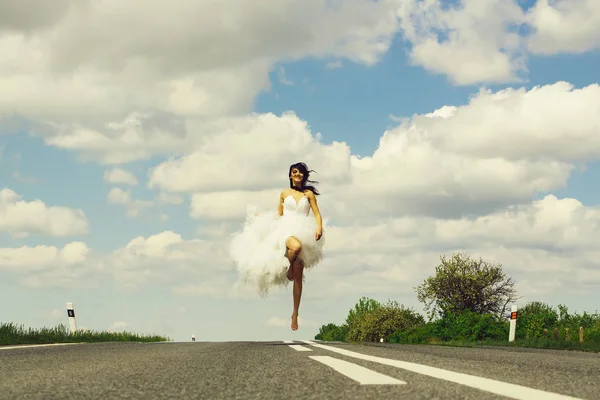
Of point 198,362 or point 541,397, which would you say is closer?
point 541,397

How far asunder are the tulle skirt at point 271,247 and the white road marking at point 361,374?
22.9ft

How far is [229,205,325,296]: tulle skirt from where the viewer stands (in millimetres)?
12359

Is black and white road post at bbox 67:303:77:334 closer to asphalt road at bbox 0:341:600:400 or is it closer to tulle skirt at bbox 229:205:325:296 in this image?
tulle skirt at bbox 229:205:325:296

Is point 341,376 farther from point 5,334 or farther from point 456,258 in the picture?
point 456,258

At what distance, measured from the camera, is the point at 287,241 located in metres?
12.4

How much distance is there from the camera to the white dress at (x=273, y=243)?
12312 mm

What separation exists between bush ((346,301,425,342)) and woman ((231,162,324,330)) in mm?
70747

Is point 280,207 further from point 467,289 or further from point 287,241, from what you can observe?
point 467,289

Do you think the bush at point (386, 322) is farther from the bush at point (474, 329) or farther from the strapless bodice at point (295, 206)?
the strapless bodice at point (295, 206)

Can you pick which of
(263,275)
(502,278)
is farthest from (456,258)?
(263,275)

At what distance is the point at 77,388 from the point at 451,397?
7.11 feet

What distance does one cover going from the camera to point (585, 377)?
445cm

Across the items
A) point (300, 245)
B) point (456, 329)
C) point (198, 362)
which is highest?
point (300, 245)

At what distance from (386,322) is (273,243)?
73347 mm
